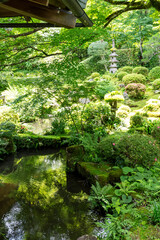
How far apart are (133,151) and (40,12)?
342cm

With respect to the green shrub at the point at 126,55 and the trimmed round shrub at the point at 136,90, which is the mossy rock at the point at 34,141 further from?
the green shrub at the point at 126,55

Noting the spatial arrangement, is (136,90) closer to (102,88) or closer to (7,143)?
(102,88)

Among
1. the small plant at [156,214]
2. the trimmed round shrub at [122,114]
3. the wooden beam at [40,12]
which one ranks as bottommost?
the trimmed round shrub at [122,114]

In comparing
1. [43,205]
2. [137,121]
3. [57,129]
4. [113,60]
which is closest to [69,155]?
[43,205]

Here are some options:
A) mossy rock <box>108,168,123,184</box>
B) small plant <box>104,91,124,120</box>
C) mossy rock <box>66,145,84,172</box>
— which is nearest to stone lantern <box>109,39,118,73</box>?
small plant <box>104,91,124,120</box>

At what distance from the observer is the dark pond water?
3.27 metres

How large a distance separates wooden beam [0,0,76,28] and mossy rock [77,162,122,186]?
3227 millimetres

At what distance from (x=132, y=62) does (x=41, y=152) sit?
1537cm

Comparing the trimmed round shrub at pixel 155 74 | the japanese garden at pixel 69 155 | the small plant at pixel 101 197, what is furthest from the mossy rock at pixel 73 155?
the trimmed round shrub at pixel 155 74

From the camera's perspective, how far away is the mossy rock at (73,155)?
18.2 ft

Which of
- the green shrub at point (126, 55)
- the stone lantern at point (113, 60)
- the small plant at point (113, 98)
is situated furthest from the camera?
the green shrub at point (126, 55)

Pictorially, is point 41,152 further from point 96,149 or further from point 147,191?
point 147,191

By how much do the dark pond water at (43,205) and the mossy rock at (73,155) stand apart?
281 millimetres

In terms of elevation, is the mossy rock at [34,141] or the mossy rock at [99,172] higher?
the mossy rock at [99,172]
